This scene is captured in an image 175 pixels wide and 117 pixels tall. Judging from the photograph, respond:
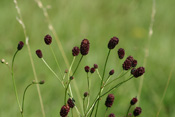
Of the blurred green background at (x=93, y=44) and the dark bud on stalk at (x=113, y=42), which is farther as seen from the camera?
the blurred green background at (x=93, y=44)

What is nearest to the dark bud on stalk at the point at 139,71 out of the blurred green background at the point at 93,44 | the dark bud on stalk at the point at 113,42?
the dark bud on stalk at the point at 113,42

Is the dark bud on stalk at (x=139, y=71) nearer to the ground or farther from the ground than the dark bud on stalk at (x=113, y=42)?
nearer to the ground

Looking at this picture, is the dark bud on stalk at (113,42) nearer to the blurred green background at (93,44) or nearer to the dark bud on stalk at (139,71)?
the dark bud on stalk at (139,71)

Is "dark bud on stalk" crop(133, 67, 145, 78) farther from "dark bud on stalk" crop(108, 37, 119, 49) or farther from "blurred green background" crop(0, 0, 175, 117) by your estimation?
"blurred green background" crop(0, 0, 175, 117)

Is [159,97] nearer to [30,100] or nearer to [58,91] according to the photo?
[58,91]

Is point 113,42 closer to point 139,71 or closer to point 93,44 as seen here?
point 139,71

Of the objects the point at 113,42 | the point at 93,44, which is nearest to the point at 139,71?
the point at 113,42

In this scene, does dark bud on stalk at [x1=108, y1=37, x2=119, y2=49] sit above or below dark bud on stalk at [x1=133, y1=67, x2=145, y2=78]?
above

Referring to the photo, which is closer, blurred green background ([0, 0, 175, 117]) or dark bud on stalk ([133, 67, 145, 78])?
dark bud on stalk ([133, 67, 145, 78])

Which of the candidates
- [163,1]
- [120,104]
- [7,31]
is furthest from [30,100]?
[163,1]

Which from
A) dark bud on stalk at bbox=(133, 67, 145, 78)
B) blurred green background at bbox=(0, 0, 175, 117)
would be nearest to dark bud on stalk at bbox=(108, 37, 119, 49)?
dark bud on stalk at bbox=(133, 67, 145, 78)
